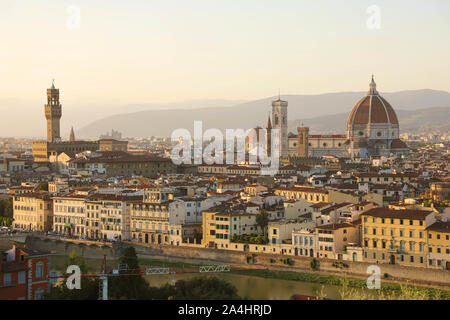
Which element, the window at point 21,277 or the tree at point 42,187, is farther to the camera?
the tree at point 42,187

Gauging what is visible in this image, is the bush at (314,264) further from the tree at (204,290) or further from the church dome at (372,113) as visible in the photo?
the church dome at (372,113)

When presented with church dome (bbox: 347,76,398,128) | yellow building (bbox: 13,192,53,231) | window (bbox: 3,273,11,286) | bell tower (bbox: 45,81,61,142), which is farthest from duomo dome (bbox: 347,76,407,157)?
window (bbox: 3,273,11,286)

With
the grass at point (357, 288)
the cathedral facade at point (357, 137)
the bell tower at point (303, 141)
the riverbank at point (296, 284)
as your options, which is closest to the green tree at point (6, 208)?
the riverbank at point (296, 284)

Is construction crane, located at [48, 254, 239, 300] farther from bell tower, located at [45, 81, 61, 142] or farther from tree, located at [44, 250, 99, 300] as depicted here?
bell tower, located at [45, 81, 61, 142]

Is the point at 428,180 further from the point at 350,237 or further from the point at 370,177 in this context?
the point at 350,237
